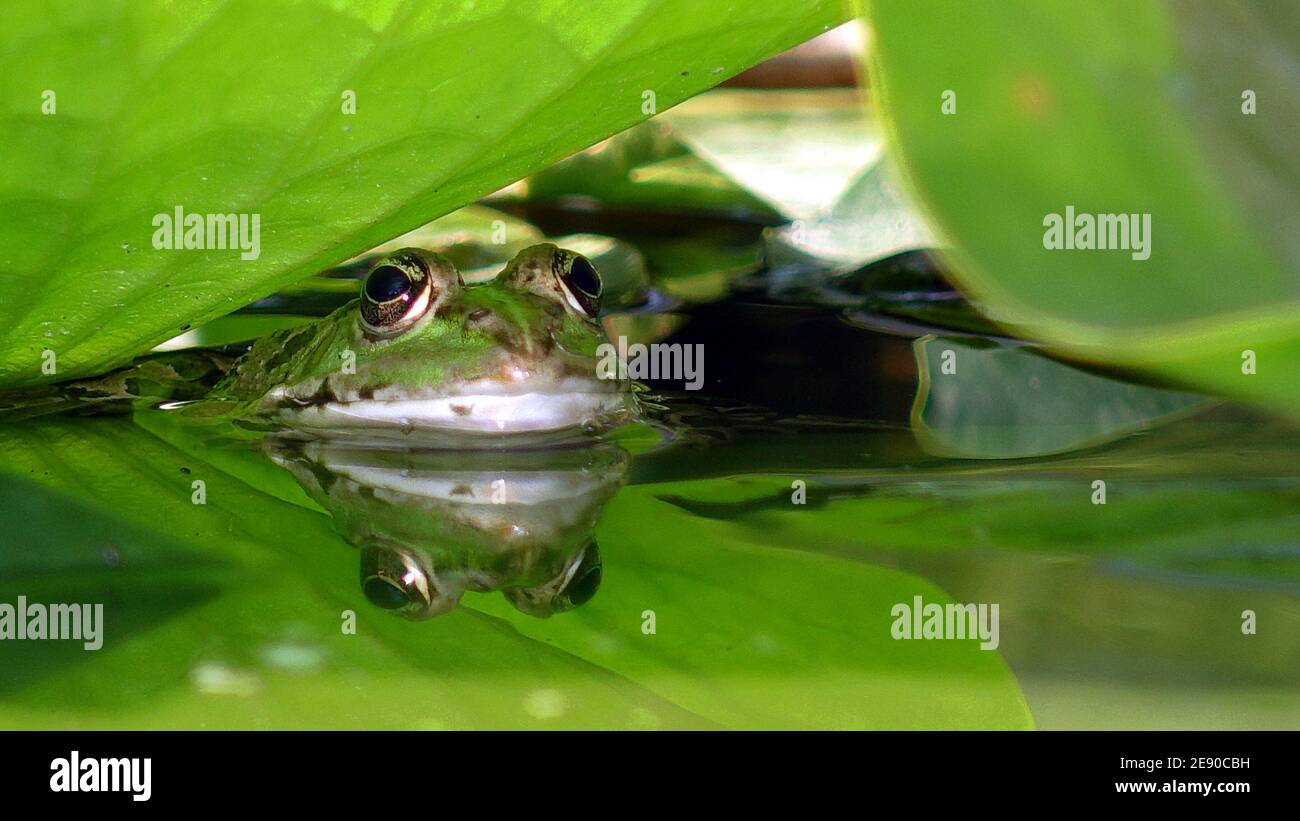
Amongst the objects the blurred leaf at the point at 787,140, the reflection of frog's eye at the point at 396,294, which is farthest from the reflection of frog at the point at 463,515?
the blurred leaf at the point at 787,140

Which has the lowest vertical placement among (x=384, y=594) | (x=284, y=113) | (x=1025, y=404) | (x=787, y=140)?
(x=384, y=594)

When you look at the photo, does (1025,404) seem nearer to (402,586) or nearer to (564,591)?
(564,591)

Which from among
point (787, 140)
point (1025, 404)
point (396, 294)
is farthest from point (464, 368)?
point (787, 140)

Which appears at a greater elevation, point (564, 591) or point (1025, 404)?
point (1025, 404)

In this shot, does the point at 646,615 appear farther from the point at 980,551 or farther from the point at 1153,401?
the point at 1153,401

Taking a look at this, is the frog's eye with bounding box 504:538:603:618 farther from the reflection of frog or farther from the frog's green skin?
the frog's green skin

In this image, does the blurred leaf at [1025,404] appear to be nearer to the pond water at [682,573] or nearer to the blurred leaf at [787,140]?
the pond water at [682,573]

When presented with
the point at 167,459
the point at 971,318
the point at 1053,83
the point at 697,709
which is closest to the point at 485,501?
the point at 167,459
